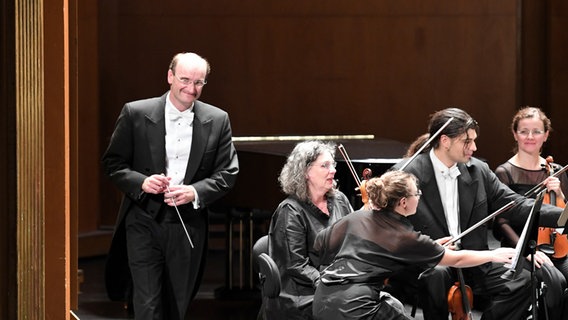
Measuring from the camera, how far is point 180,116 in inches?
175

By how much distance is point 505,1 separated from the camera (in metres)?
8.33

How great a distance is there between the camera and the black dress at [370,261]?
3830 millimetres

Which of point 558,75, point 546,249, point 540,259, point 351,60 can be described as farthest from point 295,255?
point 558,75

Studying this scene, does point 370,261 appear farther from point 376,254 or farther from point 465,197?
point 465,197

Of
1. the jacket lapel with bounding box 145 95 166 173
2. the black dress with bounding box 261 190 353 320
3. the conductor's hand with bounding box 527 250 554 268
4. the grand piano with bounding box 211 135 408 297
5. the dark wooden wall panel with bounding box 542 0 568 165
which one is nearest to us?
the black dress with bounding box 261 190 353 320

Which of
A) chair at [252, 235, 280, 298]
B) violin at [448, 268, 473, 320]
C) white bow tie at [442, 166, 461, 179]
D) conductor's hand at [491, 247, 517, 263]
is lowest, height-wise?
violin at [448, 268, 473, 320]

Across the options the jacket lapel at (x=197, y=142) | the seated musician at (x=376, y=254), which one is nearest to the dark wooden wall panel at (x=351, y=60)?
the jacket lapel at (x=197, y=142)

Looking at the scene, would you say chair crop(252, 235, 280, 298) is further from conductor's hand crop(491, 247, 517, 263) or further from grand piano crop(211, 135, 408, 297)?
grand piano crop(211, 135, 408, 297)

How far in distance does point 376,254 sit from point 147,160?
1088mm

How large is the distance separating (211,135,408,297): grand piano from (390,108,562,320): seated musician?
876 mm

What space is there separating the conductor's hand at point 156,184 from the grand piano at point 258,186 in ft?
5.02

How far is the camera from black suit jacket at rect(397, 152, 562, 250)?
15.1ft

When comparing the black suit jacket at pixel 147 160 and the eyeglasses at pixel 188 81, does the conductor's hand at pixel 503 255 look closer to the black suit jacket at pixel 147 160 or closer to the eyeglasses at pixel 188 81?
the black suit jacket at pixel 147 160

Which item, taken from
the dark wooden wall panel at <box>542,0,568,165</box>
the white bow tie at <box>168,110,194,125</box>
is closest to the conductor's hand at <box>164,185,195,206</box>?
the white bow tie at <box>168,110,194,125</box>
